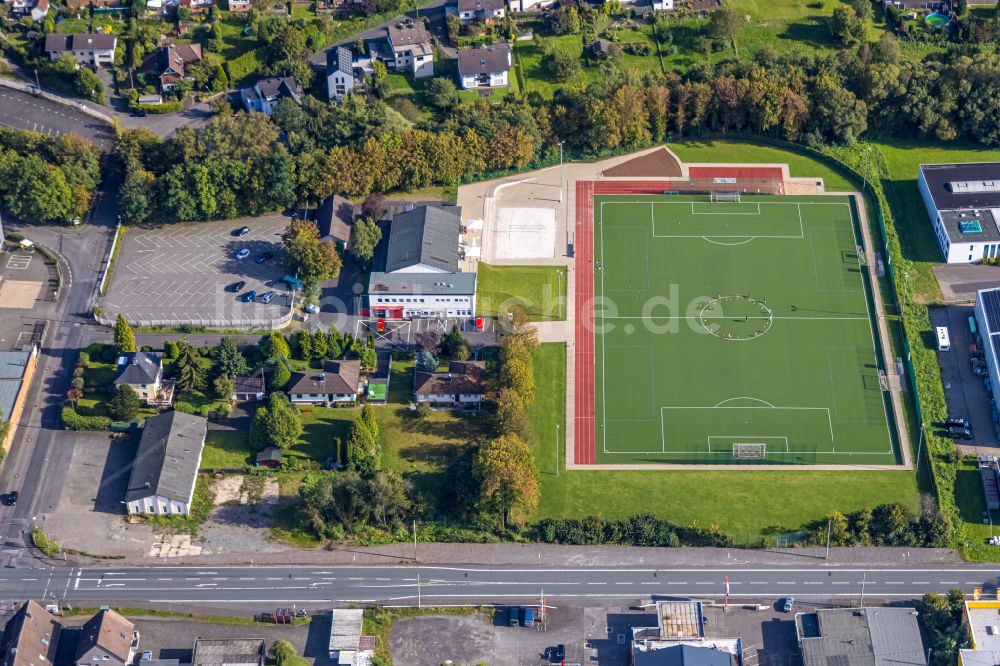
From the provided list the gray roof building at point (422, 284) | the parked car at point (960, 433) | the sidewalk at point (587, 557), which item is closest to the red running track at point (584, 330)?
the sidewalk at point (587, 557)

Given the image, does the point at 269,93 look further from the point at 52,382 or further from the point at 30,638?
the point at 30,638

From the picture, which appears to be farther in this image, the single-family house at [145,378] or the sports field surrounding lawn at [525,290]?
the sports field surrounding lawn at [525,290]

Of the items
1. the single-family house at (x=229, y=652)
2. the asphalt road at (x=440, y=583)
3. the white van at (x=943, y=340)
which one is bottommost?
the single-family house at (x=229, y=652)

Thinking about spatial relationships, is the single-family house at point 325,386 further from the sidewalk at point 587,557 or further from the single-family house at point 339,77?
the single-family house at point 339,77

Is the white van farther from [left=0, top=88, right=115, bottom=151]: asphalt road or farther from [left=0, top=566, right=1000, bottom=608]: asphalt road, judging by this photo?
[left=0, top=88, right=115, bottom=151]: asphalt road

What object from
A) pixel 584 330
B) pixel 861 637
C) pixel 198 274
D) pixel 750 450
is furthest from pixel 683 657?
pixel 198 274

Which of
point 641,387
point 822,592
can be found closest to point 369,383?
point 641,387

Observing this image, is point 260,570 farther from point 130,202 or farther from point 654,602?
point 130,202
